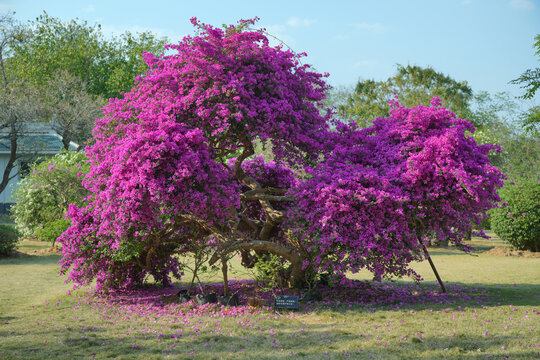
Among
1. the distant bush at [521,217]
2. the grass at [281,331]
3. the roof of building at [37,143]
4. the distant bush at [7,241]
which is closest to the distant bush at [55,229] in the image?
the distant bush at [7,241]

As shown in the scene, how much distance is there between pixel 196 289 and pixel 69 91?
2848cm

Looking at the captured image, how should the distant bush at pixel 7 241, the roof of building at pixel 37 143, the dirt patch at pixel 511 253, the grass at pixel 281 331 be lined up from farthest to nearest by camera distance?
the roof of building at pixel 37 143
the dirt patch at pixel 511 253
the distant bush at pixel 7 241
the grass at pixel 281 331

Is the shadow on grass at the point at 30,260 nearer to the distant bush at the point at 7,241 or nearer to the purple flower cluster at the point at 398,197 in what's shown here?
the distant bush at the point at 7,241

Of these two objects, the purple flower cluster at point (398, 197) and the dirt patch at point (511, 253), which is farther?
the dirt patch at point (511, 253)

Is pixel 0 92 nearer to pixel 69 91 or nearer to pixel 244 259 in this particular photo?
pixel 69 91

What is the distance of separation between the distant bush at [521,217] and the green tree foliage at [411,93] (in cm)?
1442

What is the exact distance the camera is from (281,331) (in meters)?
7.41

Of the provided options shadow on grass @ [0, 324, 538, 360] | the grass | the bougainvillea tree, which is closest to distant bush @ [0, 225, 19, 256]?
the grass

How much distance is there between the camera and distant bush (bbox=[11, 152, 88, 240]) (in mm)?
19781

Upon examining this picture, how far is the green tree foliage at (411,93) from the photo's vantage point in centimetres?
3309

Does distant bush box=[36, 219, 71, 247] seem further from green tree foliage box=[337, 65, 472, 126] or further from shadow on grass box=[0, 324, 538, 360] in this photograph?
green tree foliage box=[337, 65, 472, 126]

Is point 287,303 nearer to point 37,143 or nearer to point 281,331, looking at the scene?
point 281,331

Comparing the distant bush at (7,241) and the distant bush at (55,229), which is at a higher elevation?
the distant bush at (55,229)

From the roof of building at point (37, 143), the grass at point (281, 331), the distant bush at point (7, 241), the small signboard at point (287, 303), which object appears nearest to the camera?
the grass at point (281, 331)
